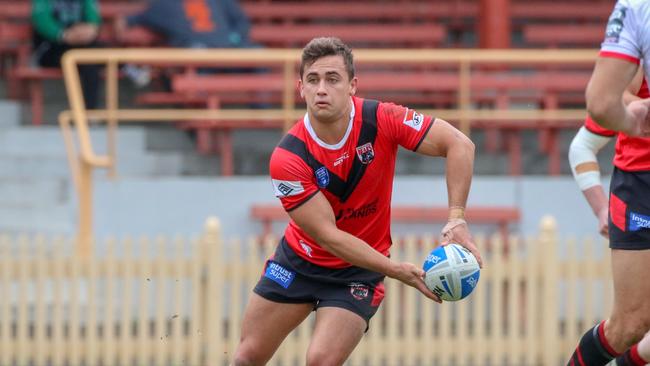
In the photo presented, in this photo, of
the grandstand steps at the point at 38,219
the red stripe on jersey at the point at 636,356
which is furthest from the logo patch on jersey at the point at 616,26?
the grandstand steps at the point at 38,219

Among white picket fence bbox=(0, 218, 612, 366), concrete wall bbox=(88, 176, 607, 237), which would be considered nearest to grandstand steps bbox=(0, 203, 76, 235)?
concrete wall bbox=(88, 176, 607, 237)

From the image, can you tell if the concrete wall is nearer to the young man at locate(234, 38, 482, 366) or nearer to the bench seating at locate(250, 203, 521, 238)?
the bench seating at locate(250, 203, 521, 238)

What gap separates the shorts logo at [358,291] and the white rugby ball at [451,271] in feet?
2.05

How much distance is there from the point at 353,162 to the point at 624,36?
1.69 meters

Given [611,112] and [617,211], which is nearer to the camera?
[611,112]

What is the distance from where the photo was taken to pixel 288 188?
661 cm

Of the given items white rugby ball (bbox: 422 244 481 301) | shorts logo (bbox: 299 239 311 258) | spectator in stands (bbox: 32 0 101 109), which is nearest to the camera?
white rugby ball (bbox: 422 244 481 301)

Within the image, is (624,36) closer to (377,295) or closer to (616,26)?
(616,26)

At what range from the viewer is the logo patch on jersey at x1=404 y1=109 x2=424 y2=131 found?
666 centimetres

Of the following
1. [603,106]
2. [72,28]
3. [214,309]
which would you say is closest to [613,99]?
[603,106]

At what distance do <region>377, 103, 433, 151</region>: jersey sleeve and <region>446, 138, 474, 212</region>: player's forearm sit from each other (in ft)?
0.63

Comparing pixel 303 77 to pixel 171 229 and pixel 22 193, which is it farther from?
pixel 22 193

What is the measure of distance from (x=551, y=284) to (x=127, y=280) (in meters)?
3.43

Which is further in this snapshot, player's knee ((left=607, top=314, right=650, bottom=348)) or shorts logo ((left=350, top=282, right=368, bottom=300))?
shorts logo ((left=350, top=282, right=368, bottom=300))
